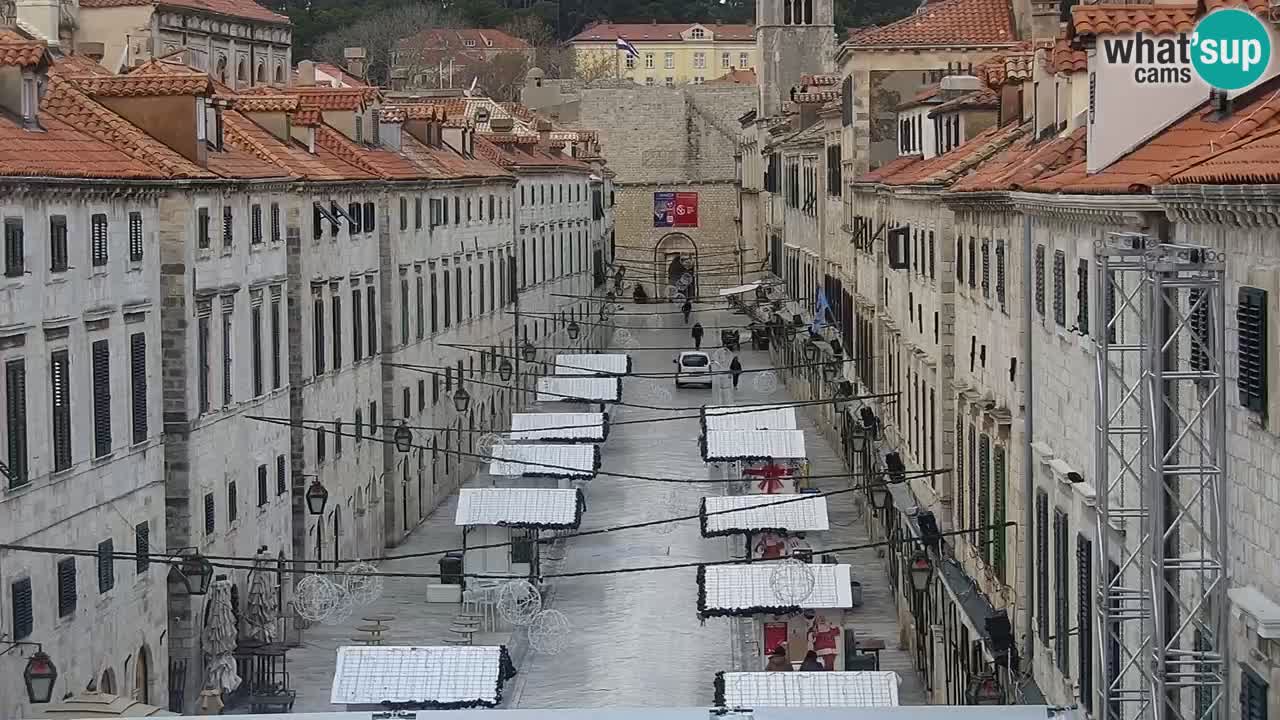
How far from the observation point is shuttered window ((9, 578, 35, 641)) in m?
26.2

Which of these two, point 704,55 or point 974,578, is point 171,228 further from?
point 704,55

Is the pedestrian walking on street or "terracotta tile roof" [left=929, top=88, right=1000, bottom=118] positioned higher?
"terracotta tile roof" [left=929, top=88, right=1000, bottom=118]

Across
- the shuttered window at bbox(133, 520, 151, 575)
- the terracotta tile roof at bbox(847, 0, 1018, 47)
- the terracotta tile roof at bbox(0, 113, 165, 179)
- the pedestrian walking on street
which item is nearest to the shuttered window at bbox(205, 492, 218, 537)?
the shuttered window at bbox(133, 520, 151, 575)

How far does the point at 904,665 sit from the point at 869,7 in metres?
128

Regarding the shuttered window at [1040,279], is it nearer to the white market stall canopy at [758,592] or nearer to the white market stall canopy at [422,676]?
the white market stall canopy at [422,676]

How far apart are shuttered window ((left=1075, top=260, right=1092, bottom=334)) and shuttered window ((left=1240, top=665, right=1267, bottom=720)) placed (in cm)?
662

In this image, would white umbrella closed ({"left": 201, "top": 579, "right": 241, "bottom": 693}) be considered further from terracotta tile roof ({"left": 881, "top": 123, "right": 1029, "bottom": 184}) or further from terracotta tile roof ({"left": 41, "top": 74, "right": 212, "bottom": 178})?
terracotta tile roof ({"left": 881, "top": 123, "right": 1029, "bottom": 184})

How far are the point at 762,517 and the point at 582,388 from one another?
23.7 metres

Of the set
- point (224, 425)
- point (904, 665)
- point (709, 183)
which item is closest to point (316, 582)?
point (224, 425)

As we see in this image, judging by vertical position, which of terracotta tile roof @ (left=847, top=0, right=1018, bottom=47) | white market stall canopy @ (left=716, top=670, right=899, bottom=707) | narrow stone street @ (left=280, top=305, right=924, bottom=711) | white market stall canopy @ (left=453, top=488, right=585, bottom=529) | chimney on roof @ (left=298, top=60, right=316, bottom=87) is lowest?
narrow stone street @ (left=280, top=305, right=924, bottom=711)

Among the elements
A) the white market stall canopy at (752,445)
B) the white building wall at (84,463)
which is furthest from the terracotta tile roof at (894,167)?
the white building wall at (84,463)

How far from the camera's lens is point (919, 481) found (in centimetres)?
3928

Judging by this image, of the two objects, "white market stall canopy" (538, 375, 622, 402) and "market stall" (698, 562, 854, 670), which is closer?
"market stall" (698, 562, 854, 670)

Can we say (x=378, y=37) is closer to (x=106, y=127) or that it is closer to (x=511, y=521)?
(x=511, y=521)
